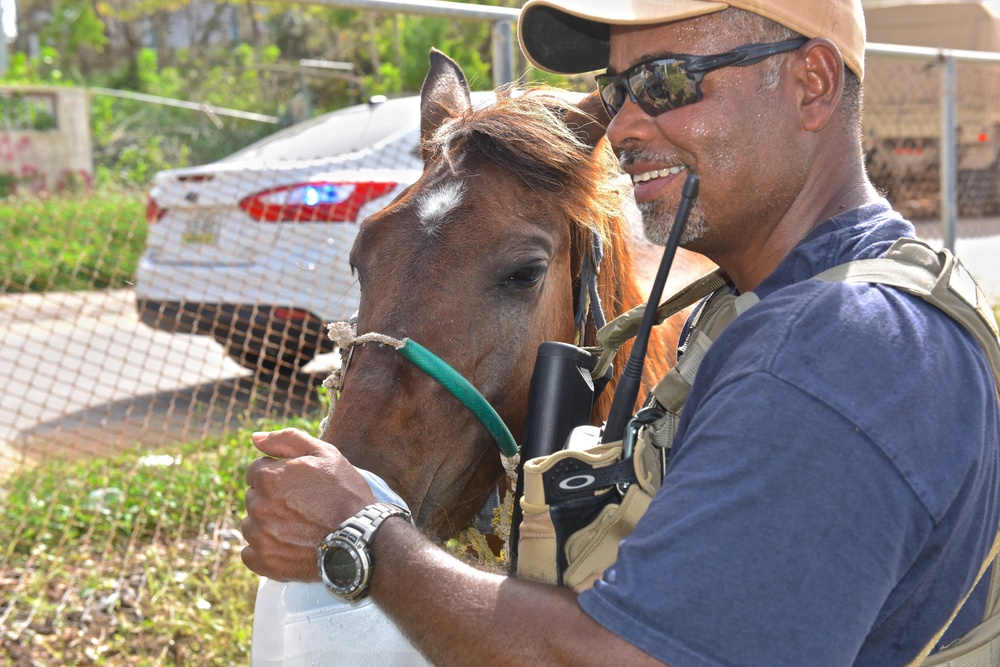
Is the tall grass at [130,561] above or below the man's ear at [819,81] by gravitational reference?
below

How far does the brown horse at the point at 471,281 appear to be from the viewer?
202 cm

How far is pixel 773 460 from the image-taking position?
113 centimetres

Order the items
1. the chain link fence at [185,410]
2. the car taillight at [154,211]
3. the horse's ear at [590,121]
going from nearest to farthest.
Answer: the horse's ear at [590,121] < the chain link fence at [185,410] < the car taillight at [154,211]

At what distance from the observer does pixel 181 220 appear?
679 cm

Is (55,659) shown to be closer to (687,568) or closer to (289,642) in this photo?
(289,642)

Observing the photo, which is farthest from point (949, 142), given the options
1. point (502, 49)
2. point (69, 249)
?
point (69, 249)

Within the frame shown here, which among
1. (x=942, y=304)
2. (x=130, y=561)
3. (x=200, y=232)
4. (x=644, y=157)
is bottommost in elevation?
(x=130, y=561)

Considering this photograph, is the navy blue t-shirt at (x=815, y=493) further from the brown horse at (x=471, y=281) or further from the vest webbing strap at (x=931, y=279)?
the brown horse at (x=471, y=281)

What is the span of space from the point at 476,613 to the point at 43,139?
1745cm

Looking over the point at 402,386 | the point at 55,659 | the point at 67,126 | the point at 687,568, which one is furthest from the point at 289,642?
the point at 67,126

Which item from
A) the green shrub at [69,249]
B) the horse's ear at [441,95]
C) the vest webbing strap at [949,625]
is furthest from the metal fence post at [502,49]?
the green shrub at [69,249]

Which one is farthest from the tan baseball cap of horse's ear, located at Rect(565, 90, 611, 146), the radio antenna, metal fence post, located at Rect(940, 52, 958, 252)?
metal fence post, located at Rect(940, 52, 958, 252)

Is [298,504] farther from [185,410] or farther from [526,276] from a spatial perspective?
[185,410]

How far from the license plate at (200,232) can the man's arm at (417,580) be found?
5.15 meters
